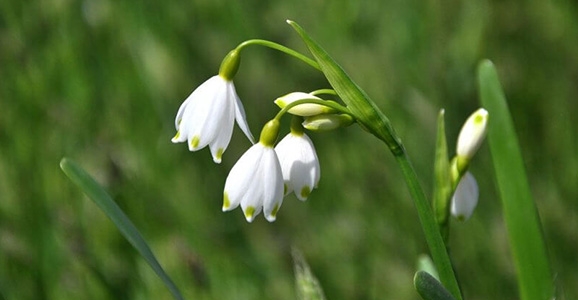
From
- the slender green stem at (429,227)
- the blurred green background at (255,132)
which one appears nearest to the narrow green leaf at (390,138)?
the slender green stem at (429,227)

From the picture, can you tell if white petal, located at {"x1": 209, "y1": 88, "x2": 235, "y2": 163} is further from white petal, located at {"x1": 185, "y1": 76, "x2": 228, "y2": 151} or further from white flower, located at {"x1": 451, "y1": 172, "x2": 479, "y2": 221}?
white flower, located at {"x1": 451, "y1": 172, "x2": 479, "y2": 221}

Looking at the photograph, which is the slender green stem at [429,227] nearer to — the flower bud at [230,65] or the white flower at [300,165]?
the white flower at [300,165]

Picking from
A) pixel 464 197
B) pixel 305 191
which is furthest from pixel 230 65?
pixel 464 197

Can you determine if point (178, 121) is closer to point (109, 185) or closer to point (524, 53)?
point (109, 185)

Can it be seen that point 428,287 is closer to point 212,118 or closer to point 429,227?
point 429,227

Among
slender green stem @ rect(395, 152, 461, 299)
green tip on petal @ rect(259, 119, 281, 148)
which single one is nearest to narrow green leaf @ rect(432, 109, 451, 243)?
slender green stem @ rect(395, 152, 461, 299)

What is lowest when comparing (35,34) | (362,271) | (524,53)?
(362,271)

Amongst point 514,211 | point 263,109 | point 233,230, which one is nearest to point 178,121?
point 514,211
